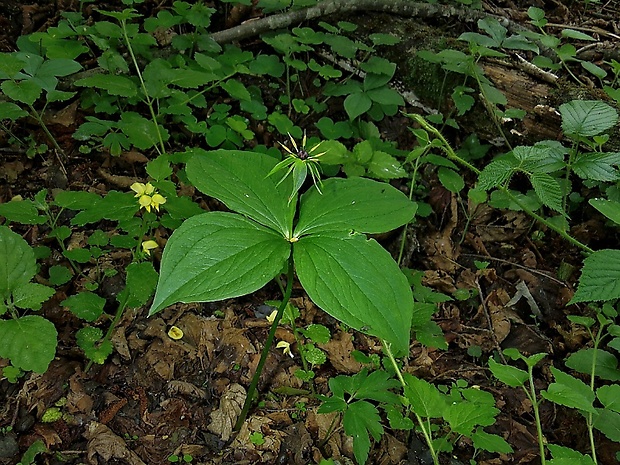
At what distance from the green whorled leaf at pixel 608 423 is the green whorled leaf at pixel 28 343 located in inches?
76.5

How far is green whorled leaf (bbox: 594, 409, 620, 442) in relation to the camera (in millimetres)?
1771

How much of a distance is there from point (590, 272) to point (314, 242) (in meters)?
1.12

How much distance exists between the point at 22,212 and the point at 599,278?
7.47ft

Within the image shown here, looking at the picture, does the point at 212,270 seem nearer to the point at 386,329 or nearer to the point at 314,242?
the point at 314,242

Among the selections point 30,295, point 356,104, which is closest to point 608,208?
point 356,104

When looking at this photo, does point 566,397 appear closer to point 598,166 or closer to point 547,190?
point 547,190

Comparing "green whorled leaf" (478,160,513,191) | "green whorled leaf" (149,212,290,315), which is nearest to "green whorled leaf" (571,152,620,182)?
"green whorled leaf" (478,160,513,191)

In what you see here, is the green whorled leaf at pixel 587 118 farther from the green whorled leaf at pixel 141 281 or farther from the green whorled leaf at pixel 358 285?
Result: the green whorled leaf at pixel 141 281

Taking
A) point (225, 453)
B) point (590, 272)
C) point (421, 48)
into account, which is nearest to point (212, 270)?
point (225, 453)

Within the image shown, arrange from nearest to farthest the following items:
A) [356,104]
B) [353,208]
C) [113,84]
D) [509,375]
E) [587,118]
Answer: [353,208] < [509,375] < [587,118] < [113,84] < [356,104]

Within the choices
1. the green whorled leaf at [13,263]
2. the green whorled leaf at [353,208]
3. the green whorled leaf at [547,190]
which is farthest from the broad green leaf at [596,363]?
the green whorled leaf at [13,263]

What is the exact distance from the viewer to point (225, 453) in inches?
74.5

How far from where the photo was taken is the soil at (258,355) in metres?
1.91

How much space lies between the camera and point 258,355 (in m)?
2.26
